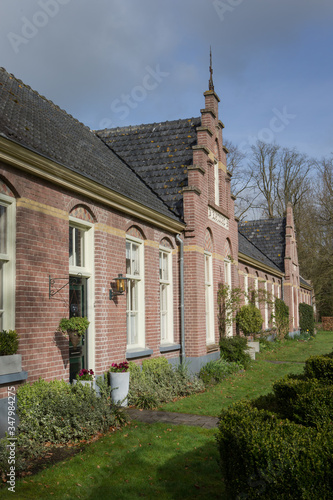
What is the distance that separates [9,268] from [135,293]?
474 centimetres

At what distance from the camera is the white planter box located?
660 cm

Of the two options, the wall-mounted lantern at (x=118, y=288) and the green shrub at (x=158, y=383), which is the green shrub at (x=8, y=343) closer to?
the wall-mounted lantern at (x=118, y=288)

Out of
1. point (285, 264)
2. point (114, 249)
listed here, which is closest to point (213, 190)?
point (114, 249)

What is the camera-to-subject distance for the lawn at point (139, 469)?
5559mm

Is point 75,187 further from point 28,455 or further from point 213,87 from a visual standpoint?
point 213,87

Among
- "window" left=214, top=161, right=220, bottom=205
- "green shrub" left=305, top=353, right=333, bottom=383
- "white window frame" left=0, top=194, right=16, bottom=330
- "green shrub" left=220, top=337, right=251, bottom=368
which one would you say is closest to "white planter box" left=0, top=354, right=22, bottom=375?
"white window frame" left=0, top=194, right=16, bottom=330

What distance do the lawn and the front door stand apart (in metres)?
1.63

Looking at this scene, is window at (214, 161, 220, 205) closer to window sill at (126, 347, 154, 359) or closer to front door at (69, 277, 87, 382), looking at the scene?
window sill at (126, 347, 154, 359)

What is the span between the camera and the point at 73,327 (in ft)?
26.2

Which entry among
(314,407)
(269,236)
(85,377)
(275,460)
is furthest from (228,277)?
(269,236)

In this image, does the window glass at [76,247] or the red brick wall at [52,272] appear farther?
the window glass at [76,247]

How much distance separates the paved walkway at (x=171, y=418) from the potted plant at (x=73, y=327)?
198cm

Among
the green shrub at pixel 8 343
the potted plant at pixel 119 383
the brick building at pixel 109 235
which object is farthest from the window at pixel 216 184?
the green shrub at pixel 8 343

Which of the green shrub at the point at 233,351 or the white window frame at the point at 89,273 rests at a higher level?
the white window frame at the point at 89,273
